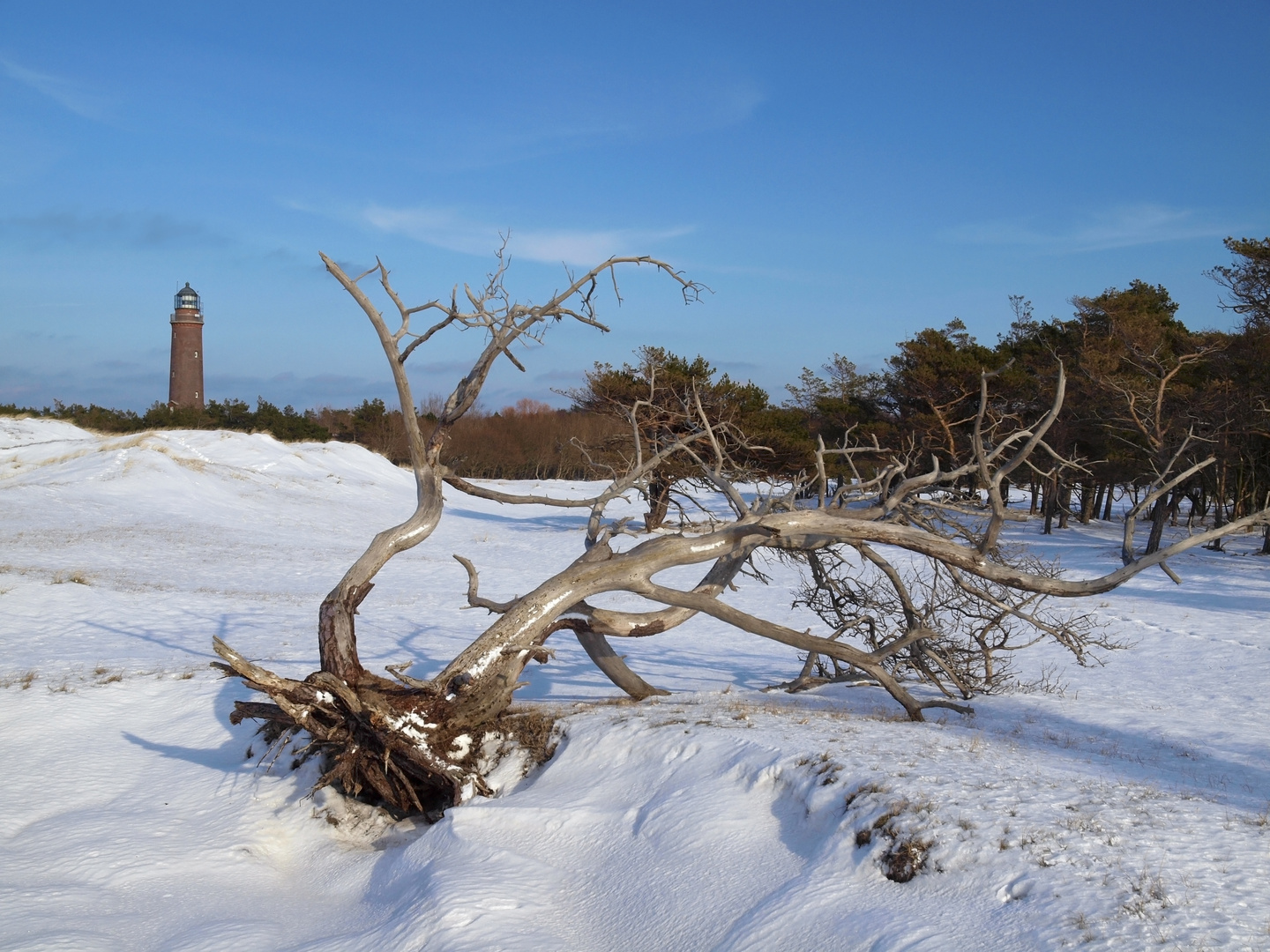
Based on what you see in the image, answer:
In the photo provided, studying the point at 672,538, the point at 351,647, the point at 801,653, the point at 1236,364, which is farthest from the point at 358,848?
the point at 1236,364

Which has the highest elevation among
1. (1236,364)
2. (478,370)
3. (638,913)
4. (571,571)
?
(1236,364)

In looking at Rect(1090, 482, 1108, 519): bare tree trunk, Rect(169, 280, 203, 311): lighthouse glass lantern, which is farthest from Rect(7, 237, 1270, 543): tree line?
Rect(169, 280, 203, 311): lighthouse glass lantern

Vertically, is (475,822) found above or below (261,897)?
above

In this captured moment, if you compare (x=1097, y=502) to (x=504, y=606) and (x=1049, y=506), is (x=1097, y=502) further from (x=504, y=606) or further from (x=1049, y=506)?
(x=504, y=606)

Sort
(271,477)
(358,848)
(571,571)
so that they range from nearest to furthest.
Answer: (358,848) < (571,571) < (271,477)

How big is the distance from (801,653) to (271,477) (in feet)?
79.7

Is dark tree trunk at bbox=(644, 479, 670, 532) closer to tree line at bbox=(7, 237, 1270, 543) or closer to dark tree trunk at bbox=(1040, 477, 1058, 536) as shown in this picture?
tree line at bbox=(7, 237, 1270, 543)

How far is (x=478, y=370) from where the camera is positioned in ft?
24.6

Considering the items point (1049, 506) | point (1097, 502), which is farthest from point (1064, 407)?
point (1097, 502)

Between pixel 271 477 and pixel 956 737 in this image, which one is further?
pixel 271 477

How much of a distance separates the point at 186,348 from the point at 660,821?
5450 cm

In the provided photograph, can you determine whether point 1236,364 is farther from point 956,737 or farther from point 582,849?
point 582,849

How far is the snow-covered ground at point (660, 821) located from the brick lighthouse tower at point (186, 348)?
144 feet

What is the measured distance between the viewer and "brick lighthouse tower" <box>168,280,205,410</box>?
52.6 m
